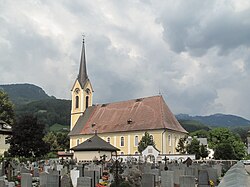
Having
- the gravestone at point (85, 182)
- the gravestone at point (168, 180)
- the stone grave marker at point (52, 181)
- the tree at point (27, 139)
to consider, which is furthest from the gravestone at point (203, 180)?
the tree at point (27, 139)

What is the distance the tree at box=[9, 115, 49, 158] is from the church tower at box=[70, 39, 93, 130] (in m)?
29.3

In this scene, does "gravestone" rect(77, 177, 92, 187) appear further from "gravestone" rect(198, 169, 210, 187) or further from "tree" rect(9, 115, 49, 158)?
"tree" rect(9, 115, 49, 158)

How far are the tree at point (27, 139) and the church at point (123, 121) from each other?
667 inches

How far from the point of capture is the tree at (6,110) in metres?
59.1

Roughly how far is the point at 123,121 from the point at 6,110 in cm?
2120

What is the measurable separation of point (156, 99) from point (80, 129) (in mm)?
17363

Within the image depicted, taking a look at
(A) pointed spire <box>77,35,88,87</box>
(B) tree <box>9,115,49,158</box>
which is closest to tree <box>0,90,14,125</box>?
(B) tree <box>9,115,49,158</box>

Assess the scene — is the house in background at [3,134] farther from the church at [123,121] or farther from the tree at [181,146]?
the tree at [181,146]

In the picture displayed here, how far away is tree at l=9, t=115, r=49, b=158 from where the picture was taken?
45.9m

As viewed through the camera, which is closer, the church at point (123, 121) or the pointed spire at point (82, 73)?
the church at point (123, 121)

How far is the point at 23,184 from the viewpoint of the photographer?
1565 cm

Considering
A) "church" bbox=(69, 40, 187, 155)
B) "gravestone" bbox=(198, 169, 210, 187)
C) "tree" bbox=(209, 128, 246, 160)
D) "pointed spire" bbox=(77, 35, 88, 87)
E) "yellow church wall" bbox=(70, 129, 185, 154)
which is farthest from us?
"pointed spire" bbox=(77, 35, 88, 87)

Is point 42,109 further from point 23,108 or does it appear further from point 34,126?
point 34,126

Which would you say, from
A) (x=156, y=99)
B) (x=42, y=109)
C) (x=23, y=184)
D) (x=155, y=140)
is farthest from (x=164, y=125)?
(x=42, y=109)
